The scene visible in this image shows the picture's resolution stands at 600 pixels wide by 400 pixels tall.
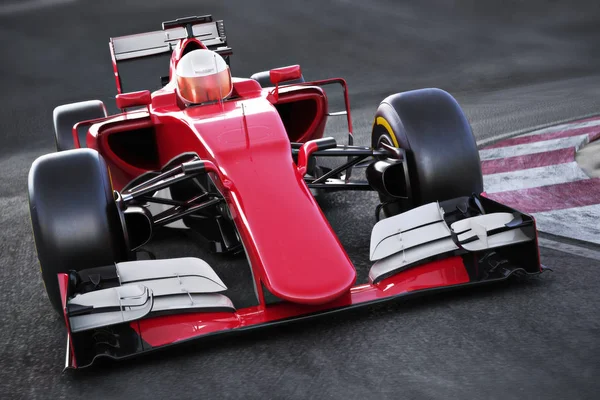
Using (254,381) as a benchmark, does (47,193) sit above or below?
above

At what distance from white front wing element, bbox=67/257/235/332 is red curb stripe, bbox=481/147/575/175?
2852 mm

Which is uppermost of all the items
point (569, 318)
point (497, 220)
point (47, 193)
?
point (47, 193)

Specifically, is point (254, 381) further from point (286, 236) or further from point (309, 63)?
point (309, 63)

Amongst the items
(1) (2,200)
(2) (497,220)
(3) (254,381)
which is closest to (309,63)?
(1) (2,200)

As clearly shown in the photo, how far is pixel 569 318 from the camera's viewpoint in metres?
3.12

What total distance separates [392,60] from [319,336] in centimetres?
848

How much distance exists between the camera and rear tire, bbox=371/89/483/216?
3928mm

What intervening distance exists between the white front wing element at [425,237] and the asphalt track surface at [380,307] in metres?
0.20

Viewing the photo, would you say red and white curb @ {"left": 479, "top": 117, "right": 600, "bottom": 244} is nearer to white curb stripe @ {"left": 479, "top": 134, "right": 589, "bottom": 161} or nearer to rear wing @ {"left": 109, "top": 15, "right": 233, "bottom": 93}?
white curb stripe @ {"left": 479, "top": 134, "right": 589, "bottom": 161}

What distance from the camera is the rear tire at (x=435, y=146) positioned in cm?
393

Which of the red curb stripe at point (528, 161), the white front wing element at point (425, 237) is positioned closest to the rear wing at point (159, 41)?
the red curb stripe at point (528, 161)

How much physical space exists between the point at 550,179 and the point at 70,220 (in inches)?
129

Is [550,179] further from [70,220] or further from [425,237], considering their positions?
[70,220]

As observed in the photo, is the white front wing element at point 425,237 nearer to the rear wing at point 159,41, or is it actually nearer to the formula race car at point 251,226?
the formula race car at point 251,226
